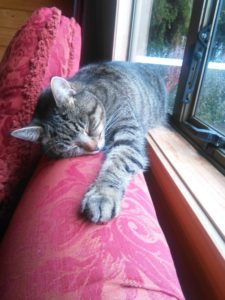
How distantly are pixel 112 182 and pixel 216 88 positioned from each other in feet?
1.79

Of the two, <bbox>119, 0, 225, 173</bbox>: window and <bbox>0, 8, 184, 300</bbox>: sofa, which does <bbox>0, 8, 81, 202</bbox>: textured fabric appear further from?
<bbox>119, 0, 225, 173</bbox>: window

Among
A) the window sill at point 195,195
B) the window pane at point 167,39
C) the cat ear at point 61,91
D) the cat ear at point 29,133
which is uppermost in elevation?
the window pane at point 167,39

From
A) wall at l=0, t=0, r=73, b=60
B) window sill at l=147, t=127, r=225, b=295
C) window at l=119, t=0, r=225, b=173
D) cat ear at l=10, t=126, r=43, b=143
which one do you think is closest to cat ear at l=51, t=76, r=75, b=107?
cat ear at l=10, t=126, r=43, b=143

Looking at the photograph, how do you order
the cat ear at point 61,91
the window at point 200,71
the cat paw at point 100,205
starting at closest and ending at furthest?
the cat paw at point 100,205 → the cat ear at point 61,91 → the window at point 200,71

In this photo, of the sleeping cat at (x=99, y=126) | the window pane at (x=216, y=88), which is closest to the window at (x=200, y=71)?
the window pane at (x=216, y=88)

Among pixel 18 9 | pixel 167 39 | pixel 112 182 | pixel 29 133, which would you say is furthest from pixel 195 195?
pixel 18 9

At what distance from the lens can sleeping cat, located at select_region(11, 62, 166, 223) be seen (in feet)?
1.95

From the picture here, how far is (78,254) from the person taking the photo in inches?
15.2

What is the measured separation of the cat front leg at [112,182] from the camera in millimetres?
473

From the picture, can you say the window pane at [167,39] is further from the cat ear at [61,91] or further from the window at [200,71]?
the cat ear at [61,91]

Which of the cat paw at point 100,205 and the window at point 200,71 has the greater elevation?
the window at point 200,71

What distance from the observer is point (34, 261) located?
395mm

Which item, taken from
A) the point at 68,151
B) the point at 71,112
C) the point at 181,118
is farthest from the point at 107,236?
the point at 181,118

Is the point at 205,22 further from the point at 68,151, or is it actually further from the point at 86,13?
the point at 86,13
